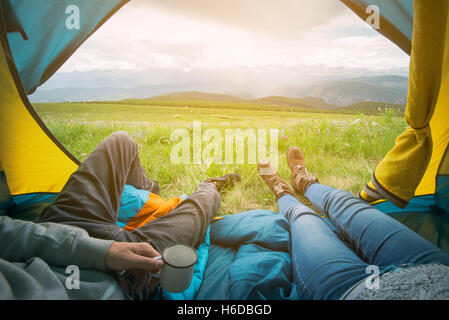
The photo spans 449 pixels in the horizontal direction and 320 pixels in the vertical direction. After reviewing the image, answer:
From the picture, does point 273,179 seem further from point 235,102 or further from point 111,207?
point 235,102

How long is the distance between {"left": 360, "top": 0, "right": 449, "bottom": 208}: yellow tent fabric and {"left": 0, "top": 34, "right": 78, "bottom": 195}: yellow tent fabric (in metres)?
1.70

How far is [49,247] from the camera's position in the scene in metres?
0.62

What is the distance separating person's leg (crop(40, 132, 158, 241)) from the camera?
0.77 meters

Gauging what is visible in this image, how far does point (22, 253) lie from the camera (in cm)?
61

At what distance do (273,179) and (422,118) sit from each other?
86 cm

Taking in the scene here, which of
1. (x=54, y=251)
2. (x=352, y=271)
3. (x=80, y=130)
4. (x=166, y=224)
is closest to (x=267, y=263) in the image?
(x=352, y=271)

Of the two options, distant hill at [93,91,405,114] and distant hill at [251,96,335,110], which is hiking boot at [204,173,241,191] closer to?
distant hill at [93,91,405,114]

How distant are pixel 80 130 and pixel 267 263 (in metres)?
2.61

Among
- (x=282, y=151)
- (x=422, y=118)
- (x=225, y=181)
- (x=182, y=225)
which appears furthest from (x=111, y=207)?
(x=282, y=151)

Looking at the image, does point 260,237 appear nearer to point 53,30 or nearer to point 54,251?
point 54,251

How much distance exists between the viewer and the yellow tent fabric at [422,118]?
904mm

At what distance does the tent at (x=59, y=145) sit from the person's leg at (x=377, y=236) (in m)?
0.28

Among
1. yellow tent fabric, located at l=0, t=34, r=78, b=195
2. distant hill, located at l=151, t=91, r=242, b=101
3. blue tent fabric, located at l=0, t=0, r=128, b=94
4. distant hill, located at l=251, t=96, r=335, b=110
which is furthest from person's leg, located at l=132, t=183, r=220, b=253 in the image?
distant hill, located at l=151, t=91, r=242, b=101

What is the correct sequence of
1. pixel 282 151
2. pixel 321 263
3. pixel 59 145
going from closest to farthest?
pixel 321 263, pixel 59 145, pixel 282 151
